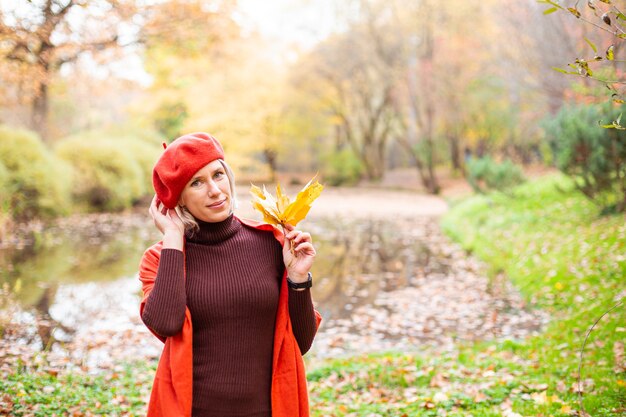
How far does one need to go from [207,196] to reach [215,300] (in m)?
0.39

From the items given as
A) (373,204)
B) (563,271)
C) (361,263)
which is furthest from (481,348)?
(373,204)

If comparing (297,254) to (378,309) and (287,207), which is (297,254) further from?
(378,309)

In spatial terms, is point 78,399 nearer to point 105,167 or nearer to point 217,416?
point 217,416

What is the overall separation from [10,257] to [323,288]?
5.74m

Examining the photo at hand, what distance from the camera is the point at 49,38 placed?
12594 millimetres

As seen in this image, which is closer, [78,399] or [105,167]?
[78,399]

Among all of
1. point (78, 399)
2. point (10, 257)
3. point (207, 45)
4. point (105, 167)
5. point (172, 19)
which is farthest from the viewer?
point (105, 167)

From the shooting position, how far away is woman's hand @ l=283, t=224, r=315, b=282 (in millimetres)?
2217

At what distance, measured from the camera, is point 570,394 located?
14.0 feet

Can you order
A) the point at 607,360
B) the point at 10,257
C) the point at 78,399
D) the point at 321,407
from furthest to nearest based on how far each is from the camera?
1. the point at 10,257
2. the point at 607,360
3. the point at 321,407
4. the point at 78,399

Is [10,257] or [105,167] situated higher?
[105,167]

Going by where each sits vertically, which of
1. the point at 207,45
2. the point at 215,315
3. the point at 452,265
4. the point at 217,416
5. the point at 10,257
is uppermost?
the point at 207,45

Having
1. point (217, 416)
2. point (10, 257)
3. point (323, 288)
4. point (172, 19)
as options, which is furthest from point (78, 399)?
point (172, 19)

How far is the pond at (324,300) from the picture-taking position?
6.47 meters
